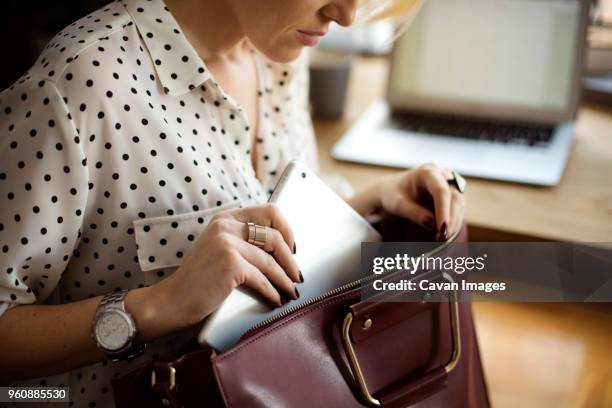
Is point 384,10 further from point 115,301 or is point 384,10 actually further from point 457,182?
point 115,301

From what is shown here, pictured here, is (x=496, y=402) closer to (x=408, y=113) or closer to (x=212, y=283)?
(x=408, y=113)

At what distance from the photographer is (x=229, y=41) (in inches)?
34.1

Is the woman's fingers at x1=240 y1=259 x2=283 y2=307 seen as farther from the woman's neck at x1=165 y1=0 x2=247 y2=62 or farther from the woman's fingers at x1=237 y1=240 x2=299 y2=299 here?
the woman's neck at x1=165 y1=0 x2=247 y2=62

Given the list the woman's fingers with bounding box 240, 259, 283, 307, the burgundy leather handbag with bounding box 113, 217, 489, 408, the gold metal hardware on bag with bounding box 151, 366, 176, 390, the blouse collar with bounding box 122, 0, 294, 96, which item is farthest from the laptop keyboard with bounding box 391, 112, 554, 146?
the gold metal hardware on bag with bounding box 151, 366, 176, 390

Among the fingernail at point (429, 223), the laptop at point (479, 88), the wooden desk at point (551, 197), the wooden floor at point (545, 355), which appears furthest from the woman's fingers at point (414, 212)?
the wooden floor at point (545, 355)

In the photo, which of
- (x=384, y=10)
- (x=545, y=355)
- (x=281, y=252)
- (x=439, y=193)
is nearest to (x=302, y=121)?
(x=384, y=10)

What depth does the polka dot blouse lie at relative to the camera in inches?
25.5

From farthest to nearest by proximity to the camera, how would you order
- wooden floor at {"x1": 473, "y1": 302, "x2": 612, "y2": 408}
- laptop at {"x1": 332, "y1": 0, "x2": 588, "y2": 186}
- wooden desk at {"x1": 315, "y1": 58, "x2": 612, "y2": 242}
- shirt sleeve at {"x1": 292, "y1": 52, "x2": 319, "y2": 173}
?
wooden floor at {"x1": 473, "y1": 302, "x2": 612, "y2": 408} < laptop at {"x1": 332, "y1": 0, "x2": 588, "y2": 186} < shirt sleeve at {"x1": 292, "y1": 52, "x2": 319, "y2": 173} < wooden desk at {"x1": 315, "y1": 58, "x2": 612, "y2": 242}

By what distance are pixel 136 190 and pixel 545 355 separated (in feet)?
3.24

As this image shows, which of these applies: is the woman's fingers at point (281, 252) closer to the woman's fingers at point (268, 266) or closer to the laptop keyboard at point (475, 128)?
the woman's fingers at point (268, 266)

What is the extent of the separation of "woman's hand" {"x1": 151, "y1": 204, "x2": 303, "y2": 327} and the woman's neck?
0.28 metres

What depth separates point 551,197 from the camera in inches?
39.7

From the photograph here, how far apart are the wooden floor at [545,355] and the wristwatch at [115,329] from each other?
88 centimetres

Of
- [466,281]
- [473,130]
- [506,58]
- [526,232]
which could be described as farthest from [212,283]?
[506,58]
